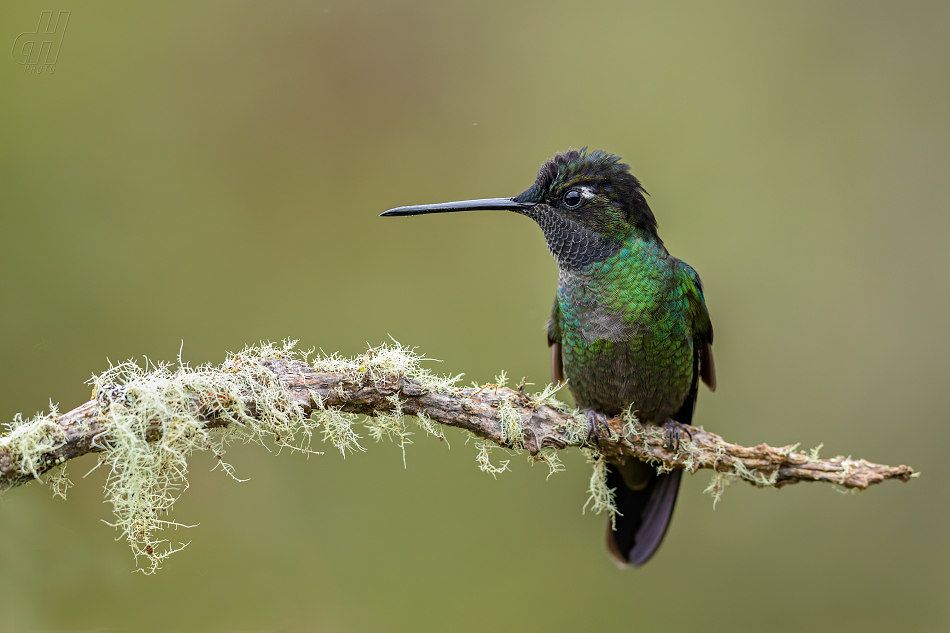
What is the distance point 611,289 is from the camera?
8.16 ft

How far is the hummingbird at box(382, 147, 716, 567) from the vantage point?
8.16 ft

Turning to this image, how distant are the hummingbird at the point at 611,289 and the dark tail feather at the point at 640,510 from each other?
49 cm

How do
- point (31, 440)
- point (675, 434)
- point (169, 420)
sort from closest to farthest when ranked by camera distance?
1. point (31, 440)
2. point (169, 420)
3. point (675, 434)

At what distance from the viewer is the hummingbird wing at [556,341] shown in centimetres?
292

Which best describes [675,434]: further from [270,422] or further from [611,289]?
[270,422]

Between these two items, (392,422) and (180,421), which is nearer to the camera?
(180,421)

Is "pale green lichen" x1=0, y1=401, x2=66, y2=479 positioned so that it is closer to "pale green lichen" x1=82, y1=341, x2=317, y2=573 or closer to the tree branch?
the tree branch

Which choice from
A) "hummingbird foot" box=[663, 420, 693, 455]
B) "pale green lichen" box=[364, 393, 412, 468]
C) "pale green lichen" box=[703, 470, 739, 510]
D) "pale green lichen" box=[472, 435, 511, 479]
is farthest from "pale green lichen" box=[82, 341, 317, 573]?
"pale green lichen" box=[703, 470, 739, 510]

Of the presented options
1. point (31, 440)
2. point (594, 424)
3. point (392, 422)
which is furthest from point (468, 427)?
point (31, 440)

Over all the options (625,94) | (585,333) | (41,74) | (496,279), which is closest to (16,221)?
(41,74)

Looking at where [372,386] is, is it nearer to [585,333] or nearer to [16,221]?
[585,333]

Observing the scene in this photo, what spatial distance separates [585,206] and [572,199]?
58 mm

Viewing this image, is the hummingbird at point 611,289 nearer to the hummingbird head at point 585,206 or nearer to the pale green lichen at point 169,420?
the hummingbird head at point 585,206

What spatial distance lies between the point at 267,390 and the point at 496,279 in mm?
2676
